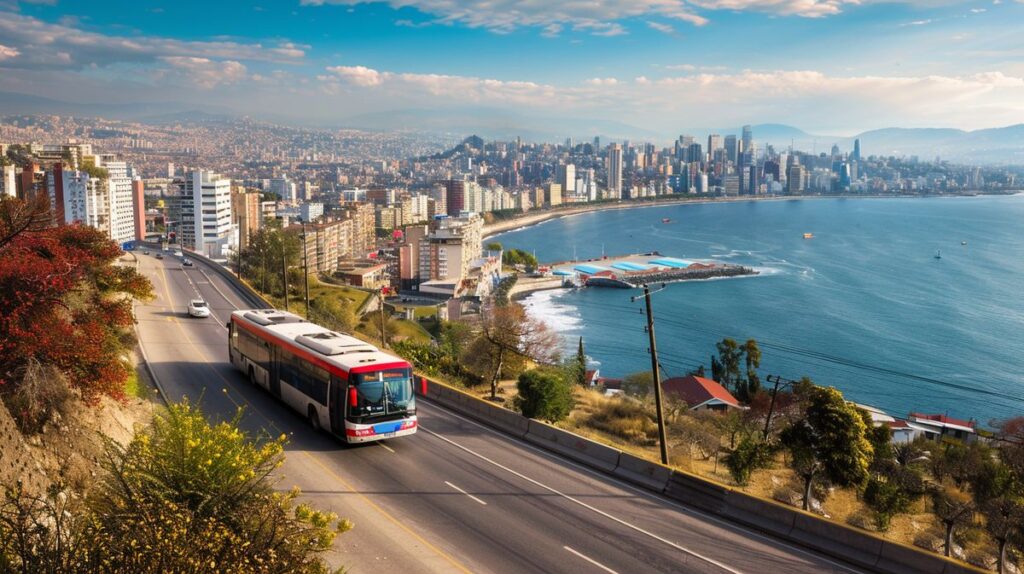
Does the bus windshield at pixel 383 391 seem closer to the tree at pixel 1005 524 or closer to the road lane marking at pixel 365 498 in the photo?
the road lane marking at pixel 365 498

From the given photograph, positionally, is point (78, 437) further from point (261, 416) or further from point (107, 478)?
point (261, 416)

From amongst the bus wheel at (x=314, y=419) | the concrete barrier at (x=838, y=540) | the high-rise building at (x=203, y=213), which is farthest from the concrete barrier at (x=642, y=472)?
the high-rise building at (x=203, y=213)

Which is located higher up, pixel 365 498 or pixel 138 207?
pixel 138 207

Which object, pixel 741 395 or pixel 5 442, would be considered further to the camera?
pixel 741 395

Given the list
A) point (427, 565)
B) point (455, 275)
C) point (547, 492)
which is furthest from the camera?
point (455, 275)

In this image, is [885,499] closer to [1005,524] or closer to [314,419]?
[1005,524]

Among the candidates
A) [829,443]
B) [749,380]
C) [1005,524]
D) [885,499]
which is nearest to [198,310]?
[829,443]

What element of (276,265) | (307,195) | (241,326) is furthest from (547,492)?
(307,195)
